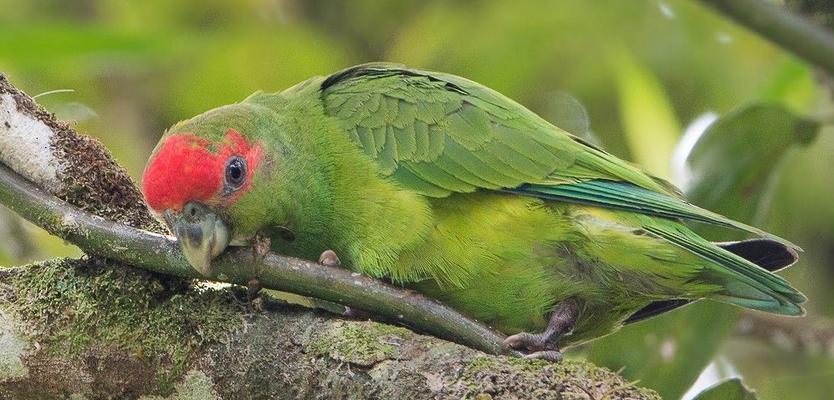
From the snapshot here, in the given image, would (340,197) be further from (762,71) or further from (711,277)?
(762,71)

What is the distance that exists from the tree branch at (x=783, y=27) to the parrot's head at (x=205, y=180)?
1936 mm

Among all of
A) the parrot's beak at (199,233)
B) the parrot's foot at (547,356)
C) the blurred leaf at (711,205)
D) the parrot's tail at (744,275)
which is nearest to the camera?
the parrot's foot at (547,356)

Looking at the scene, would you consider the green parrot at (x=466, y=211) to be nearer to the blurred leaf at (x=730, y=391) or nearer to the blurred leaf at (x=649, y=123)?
the blurred leaf at (x=730, y=391)

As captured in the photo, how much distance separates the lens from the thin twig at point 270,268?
2658 millimetres

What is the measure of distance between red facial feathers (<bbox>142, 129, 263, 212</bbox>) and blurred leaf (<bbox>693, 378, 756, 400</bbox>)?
1.68 meters

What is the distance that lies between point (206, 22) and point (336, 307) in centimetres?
364

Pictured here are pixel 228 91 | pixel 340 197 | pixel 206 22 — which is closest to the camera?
pixel 340 197

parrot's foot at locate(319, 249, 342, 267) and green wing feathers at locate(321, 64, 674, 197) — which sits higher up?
green wing feathers at locate(321, 64, 674, 197)

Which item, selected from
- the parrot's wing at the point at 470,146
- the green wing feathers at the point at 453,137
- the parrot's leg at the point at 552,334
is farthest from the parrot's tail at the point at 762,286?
the parrot's leg at the point at 552,334

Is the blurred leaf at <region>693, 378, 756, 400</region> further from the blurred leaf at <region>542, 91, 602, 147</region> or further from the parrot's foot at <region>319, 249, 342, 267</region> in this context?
the blurred leaf at <region>542, 91, 602, 147</region>

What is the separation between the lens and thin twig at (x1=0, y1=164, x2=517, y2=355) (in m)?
2.66

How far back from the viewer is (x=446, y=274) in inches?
128

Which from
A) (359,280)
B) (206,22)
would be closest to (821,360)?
(359,280)

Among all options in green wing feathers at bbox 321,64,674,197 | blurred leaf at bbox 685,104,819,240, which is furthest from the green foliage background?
green wing feathers at bbox 321,64,674,197
